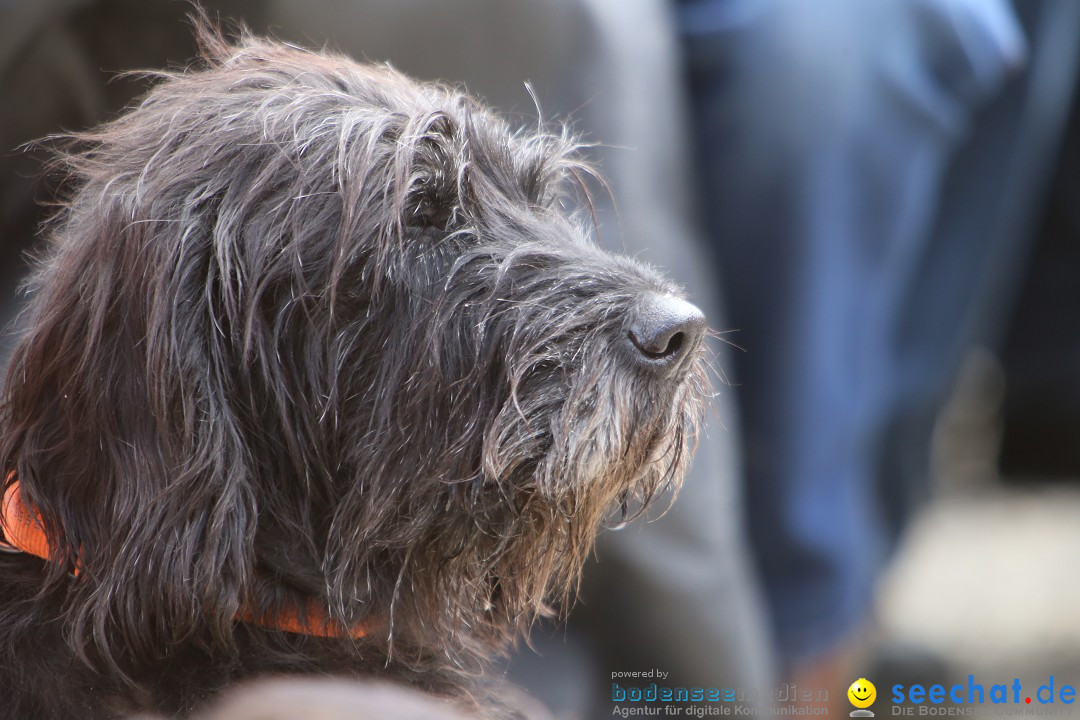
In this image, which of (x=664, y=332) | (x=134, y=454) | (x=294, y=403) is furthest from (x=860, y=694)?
(x=134, y=454)

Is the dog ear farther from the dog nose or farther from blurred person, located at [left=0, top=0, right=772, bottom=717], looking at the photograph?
blurred person, located at [left=0, top=0, right=772, bottom=717]

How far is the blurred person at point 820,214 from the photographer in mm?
3592

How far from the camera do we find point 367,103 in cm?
212

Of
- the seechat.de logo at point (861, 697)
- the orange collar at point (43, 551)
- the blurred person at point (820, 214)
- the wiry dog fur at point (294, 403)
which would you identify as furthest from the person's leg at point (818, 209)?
the orange collar at point (43, 551)

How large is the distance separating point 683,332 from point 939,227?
2924mm

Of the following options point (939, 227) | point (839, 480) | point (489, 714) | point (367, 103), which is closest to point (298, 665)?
point (489, 714)

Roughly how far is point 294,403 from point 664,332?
0.67 metres

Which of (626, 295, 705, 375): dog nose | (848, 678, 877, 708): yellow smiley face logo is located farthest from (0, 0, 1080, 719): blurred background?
(626, 295, 705, 375): dog nose

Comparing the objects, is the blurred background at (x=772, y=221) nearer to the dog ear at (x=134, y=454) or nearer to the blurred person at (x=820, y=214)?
the blurred person at (x=820, y=214)

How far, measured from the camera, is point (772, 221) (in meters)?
3.71

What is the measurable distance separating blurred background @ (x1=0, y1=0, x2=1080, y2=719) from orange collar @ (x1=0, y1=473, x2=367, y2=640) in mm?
975

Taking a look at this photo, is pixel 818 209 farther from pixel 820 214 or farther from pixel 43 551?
pixel 43 551

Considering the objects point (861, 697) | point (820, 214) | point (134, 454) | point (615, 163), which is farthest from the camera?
point (820, 214)

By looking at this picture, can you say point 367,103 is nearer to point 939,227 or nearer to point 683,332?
point 683,332
